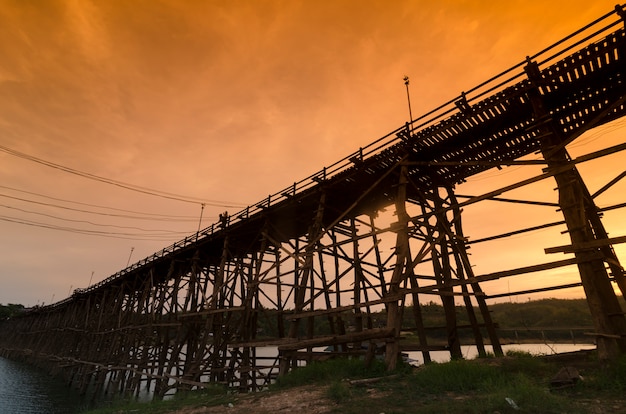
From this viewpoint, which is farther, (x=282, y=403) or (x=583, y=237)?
(x=282, y=403)

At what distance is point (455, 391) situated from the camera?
6512mm

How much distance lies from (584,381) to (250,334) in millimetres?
13494

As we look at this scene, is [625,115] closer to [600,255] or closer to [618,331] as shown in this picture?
[600,255]

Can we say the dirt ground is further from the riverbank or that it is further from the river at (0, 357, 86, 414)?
the river at (0, 357, 86, 414)

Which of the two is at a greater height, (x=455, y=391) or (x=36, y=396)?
(x=455, y=391)

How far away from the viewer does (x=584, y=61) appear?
6.86m

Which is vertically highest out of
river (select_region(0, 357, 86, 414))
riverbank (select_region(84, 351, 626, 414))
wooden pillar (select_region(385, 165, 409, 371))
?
wooden pillar (select_region(385, 165, 409, 371))

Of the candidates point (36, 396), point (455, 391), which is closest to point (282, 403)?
point (455, 391)

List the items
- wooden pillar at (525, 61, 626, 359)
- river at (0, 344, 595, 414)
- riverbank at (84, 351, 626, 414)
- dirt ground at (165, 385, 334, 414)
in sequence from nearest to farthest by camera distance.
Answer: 1. riverbank at (84, 351, 626, 414)
2. wooden pillar at (525, 61, 626, 359)
3. dirt ground at (165, 385, 334, 414)
4. river at (0, 344, 595, 414)

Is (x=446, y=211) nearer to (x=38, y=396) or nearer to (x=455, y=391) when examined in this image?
(x=455, y=391)

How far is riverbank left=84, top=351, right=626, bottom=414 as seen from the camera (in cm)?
513

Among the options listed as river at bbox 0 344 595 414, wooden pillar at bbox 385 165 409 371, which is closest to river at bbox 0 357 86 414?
river at bbox 0 344 595 414

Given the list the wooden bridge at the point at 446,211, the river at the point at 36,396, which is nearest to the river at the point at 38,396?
the river at the point at 36,396

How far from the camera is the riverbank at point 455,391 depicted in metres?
5.13
